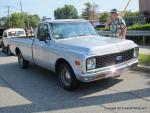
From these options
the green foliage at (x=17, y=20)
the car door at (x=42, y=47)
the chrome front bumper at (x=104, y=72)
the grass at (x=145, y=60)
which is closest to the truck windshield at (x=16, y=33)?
the car door at (x=42, y=47)

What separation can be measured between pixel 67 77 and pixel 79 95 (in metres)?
0.73

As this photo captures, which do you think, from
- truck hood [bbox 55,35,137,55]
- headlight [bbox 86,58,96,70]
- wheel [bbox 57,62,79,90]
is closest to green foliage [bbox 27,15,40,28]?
truck hood [bbox 55,35,137,55]

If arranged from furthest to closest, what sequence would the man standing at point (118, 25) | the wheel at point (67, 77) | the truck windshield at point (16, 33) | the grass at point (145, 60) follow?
1. the truck windshield at point (16, 33)
2. the man standing at point (118, 25)
3. the grass at point (145, 60)
4. the wheel at point (67, 77)

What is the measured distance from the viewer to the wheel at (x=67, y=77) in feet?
25.1

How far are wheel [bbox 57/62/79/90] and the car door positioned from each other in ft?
2.66

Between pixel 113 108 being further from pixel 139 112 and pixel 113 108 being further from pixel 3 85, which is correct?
pixel 3 85

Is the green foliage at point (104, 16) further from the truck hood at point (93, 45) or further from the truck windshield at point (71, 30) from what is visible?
the truck hood at point (93, 45)

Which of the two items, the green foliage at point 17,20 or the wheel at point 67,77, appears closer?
the wheel at point 67,77

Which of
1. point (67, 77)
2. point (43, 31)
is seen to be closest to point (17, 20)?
point (43, 31)

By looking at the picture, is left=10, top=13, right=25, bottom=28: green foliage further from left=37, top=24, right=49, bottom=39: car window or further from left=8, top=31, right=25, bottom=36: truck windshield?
left=37, top=24, right=49, bottom=39: car window

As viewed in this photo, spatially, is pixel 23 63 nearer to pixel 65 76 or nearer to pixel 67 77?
pixel 65 76

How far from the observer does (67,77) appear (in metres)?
7.97

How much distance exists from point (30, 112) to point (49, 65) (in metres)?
2.57

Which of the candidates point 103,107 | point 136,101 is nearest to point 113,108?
point 103,107
